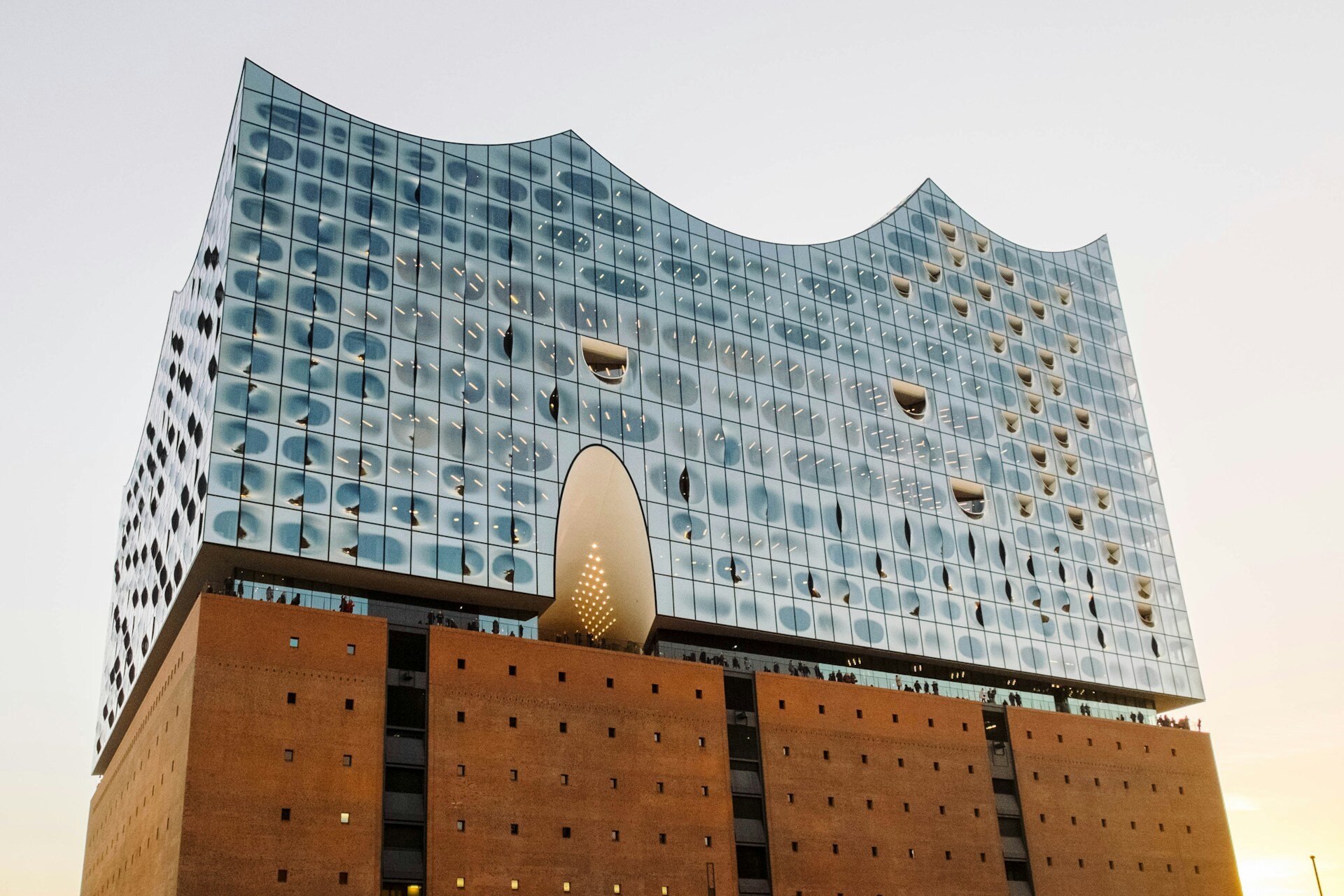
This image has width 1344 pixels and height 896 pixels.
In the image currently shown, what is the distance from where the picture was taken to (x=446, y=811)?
32969 mm

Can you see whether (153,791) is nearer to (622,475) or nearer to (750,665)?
(622,475)

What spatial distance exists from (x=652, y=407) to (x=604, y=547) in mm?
5383

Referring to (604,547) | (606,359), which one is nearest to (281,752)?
(604,547)

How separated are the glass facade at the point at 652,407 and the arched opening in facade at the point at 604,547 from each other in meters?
0.58

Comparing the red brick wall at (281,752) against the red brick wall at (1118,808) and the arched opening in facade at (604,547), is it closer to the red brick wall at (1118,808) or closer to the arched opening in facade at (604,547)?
the arched opening in facade at (604,547)

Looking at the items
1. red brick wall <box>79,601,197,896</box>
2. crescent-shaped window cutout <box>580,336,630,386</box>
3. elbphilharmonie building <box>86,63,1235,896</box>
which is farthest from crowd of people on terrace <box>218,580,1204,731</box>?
crescent-shaped window cutout <box>580,336,630,386</box>

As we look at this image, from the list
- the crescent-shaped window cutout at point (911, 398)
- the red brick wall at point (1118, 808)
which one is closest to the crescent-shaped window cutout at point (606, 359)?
the crescent-shaped window cutout at point (911, 398)

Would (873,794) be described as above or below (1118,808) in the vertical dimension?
above

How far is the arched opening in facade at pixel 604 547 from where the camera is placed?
41.1 meters

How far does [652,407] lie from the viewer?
43.7 meters

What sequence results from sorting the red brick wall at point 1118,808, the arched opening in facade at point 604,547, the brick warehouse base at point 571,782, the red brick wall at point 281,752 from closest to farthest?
the red brick wall at point 281,752, the brick warehouse base at point 571,782, the arched opening in facade at point 604,547, the red brick wall at point 1118,808

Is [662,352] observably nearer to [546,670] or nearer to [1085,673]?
[546,670]

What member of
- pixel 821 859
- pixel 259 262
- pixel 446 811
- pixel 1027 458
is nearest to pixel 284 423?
pixel 259 262

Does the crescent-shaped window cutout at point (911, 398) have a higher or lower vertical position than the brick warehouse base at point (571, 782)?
higher
